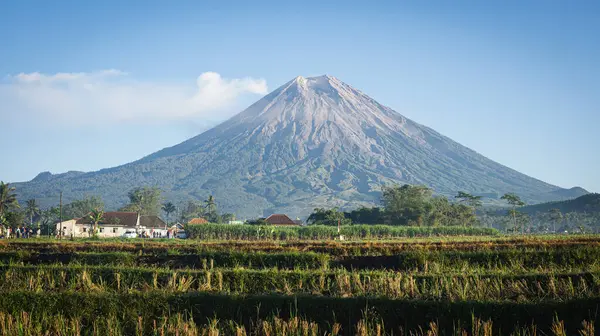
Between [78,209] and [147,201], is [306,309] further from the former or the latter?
[147,201]

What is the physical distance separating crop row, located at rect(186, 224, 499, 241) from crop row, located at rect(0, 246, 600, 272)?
39816mm

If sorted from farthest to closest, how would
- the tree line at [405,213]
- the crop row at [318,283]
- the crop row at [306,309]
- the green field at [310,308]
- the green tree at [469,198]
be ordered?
the green tree at [469,198], the tree line at [405,213], the crop row at [318,283], the crop row at [306,309], the green field at [310,308]

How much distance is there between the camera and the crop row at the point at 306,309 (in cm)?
1086

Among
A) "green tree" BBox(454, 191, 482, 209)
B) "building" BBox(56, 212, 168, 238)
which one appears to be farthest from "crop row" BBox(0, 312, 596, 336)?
"green tree" BBox(454, 191, 482, 209)

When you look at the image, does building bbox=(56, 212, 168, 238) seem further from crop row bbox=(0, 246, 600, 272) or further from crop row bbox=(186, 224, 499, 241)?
crop row bbox=(0, 246, 600, 272)

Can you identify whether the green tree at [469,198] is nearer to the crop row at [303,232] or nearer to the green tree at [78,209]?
the crop row at [303,232]

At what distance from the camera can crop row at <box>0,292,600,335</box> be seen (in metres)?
10.9

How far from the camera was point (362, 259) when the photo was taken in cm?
2427

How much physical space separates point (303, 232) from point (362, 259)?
4440 centimetres

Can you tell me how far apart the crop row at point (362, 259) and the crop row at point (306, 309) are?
32.0ft

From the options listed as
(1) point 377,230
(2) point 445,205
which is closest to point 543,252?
(1) point 377,230

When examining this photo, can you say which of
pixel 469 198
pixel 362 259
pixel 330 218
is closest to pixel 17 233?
pixel 330 218

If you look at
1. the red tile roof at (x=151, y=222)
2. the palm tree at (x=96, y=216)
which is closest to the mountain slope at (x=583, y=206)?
the red tile roof at (x=151, y=222)

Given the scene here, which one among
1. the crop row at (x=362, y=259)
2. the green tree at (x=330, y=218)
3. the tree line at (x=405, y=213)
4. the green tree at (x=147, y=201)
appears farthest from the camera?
the green tree at (x=147, y=201)
